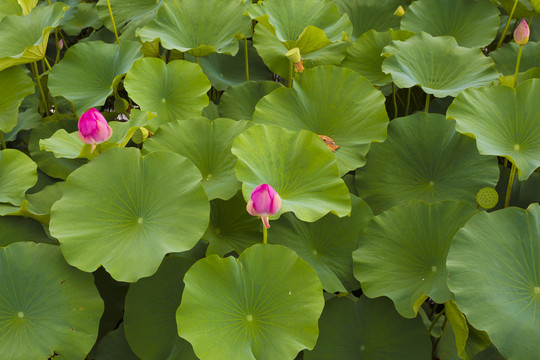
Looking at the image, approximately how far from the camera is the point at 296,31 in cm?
176

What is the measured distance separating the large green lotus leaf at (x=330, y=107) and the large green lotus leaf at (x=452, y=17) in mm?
495

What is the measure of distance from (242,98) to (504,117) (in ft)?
2.61

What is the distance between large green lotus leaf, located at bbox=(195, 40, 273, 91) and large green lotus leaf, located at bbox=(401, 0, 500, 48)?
0.55 m

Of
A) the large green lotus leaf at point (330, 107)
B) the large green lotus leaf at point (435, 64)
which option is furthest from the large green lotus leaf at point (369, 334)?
the large green lotus leaf at point (435, 64)

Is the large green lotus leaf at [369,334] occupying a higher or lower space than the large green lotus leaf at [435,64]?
lower

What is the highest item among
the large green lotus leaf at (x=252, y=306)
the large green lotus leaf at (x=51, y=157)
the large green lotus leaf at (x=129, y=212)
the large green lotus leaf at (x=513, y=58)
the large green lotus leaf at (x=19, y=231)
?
the large green lotus leaf at (x=513, y=58)

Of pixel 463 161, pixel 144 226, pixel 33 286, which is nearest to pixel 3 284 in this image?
pixel 33 286

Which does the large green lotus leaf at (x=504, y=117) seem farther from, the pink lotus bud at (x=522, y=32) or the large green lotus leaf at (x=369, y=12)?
the large green lotus leaf at (x=369, y=12)

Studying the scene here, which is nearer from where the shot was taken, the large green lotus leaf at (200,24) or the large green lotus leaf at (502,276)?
the large green lotus leaf at (502,276)

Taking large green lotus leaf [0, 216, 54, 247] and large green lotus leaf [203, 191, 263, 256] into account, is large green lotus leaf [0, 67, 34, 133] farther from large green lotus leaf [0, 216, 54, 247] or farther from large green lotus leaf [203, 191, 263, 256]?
large green lotus leaf [203, 191, 263, 256]

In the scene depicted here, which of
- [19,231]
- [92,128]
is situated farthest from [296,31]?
[19,231]

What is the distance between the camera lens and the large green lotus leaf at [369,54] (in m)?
1.75

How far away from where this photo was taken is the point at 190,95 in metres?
1.59

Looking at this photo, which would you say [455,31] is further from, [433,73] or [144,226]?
[144,226]
